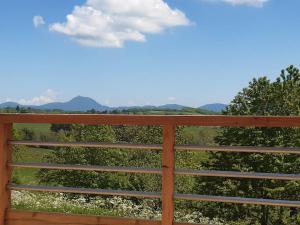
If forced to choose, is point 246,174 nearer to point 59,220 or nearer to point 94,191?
point 94,191

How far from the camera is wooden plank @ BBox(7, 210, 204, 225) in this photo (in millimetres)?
3547

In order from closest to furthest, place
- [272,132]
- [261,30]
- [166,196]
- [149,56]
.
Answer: [166,196] → [272,132] → [261,30] → [149,56]

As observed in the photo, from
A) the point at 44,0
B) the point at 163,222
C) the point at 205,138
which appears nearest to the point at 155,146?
the point at 163,222

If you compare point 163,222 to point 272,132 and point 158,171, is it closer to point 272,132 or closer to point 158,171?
point 158,171

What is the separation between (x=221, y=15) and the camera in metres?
89.0

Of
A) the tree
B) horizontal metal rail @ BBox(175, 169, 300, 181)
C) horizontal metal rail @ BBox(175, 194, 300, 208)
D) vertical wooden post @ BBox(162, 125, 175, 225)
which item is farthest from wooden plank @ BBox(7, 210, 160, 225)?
the tree

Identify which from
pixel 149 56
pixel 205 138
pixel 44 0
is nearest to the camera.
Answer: pixel 205 138

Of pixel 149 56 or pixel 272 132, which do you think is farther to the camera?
pixel 149 56

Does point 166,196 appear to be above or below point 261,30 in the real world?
below

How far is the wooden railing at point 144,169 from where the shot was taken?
3312 millimetres

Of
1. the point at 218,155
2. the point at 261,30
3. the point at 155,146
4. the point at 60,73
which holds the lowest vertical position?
the point at 218,155

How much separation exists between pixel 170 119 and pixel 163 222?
2.17ft

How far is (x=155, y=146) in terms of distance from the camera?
350cm

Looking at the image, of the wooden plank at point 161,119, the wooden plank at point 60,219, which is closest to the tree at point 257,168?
the wooden plank at point 60,219
